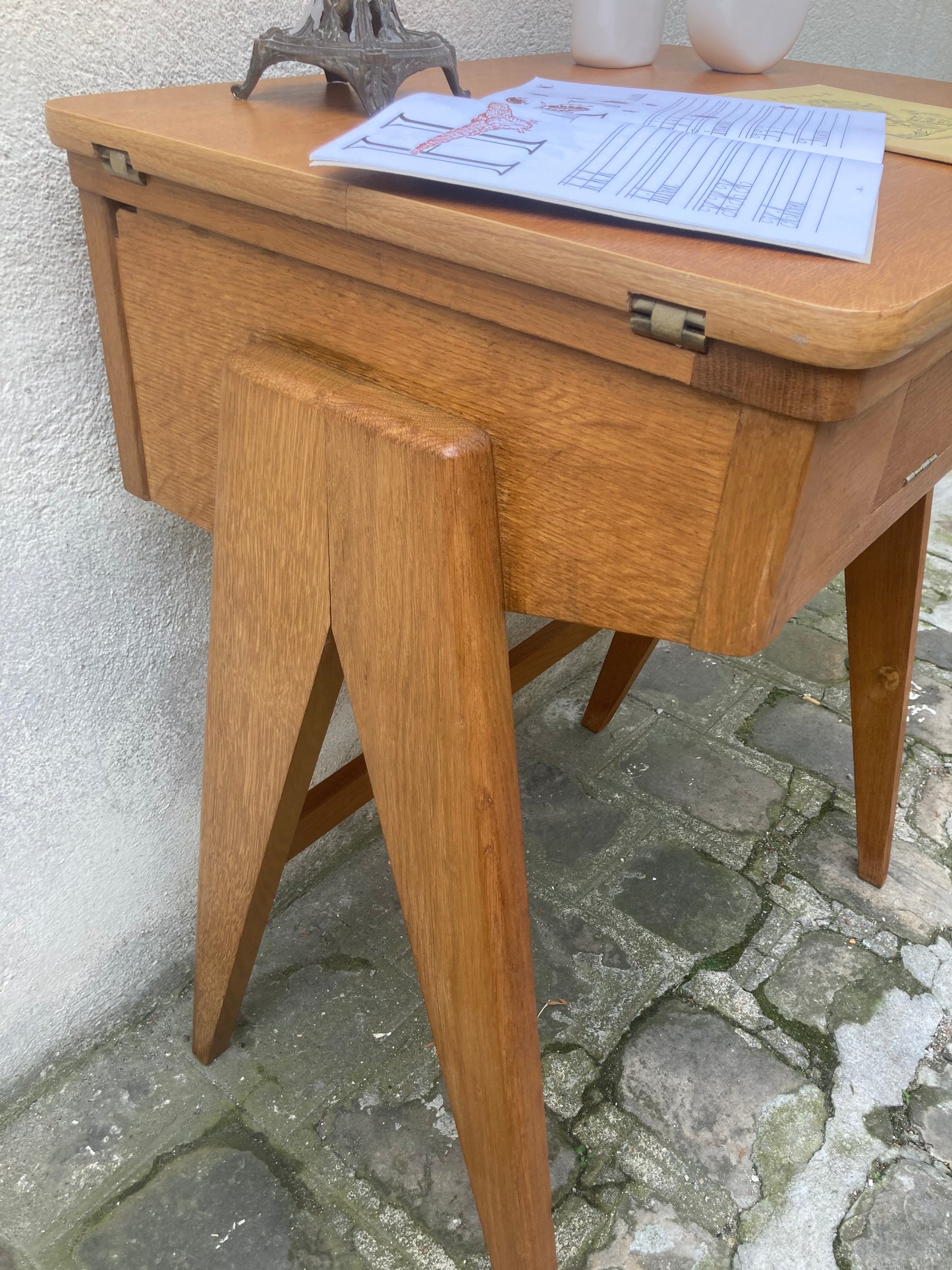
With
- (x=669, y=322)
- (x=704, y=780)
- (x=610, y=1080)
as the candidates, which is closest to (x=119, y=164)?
(x=669, y=322)

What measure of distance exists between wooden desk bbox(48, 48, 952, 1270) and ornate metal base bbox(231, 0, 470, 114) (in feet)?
0.14

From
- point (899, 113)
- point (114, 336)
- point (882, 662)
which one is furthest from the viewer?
point (882, 662)

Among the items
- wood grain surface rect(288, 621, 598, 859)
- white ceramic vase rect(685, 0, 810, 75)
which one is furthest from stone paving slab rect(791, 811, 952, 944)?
white ceramic vase rect(685, 0, 810, 75)

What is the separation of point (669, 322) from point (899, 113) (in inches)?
31.1

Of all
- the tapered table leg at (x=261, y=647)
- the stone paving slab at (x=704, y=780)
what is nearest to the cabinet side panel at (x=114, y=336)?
the tapered table leg at (x=261, y=647)

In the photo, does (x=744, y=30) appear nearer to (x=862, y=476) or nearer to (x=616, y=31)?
(x=616, y=31)

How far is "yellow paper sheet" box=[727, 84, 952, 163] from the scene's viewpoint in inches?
36.4

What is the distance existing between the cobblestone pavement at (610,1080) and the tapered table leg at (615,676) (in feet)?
0.51

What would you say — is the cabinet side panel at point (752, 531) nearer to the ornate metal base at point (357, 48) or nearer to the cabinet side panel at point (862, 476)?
the cabinet side panel at point (862, 476)

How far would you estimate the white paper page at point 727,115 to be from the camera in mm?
811

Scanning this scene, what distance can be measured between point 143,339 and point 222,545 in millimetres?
236

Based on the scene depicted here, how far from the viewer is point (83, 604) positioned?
1.15 m

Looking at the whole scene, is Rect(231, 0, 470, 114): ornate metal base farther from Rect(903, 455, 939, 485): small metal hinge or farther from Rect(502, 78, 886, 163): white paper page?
Rect(903, 455, 939, 485): small metal hinge

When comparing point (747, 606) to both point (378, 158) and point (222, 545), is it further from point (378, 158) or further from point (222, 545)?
point (222, 545)
